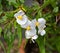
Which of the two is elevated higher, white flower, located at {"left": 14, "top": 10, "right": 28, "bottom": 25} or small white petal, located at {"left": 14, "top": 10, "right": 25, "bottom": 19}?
small white petal, located at {"left": 14, "top": 10, "right": 25, "bottom": 19}

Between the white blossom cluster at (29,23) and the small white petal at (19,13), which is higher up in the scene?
the small white petal at (19,13)

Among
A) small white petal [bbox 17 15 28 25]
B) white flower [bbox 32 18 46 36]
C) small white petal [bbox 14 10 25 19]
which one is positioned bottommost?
white flower [bbox 32 18 46 36]

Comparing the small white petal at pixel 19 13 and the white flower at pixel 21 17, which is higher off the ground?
the small white petal at pixel 19 13

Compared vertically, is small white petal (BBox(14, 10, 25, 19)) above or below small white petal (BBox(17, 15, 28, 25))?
above

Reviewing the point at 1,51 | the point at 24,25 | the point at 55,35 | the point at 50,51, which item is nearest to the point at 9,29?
the point at 24,25

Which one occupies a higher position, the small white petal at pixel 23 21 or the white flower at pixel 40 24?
the small white petal at pixel 23 21

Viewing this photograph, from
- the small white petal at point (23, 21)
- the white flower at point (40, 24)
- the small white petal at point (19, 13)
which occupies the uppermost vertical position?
the small white petal at point (19, 13)

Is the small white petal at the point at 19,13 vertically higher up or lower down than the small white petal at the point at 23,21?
higher up

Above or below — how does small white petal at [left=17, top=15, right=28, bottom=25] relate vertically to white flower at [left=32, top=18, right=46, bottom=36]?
above

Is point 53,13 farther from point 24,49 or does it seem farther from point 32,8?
point 24,49
